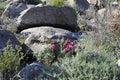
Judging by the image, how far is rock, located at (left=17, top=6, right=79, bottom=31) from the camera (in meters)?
11.3

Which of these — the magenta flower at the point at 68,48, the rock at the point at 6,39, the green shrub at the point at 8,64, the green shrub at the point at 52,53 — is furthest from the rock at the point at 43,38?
the green shrub at the point at 8,64

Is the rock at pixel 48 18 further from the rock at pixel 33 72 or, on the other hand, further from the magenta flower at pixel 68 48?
the rock at pixel 33 72

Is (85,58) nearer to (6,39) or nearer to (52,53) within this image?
(52,53)

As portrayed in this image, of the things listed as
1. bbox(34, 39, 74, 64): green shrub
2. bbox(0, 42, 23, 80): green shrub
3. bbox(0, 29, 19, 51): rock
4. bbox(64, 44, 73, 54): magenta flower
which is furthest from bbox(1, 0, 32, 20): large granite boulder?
bbox(0, 42, 23, 80): green shrub

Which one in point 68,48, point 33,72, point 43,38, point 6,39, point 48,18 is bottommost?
point 48,18

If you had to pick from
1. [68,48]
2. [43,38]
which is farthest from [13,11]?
[68,48]

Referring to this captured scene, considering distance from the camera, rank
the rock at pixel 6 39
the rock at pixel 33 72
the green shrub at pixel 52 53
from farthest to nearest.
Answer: the rock at pixel 6 39, the green shrub at pixel 52 53, the rock at pixel 33 72

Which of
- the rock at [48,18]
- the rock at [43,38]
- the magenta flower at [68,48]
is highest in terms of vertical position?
the magenta flower at [68,48]

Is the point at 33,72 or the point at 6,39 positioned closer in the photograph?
the point at 33,72

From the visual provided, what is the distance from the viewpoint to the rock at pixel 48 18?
11.3 meters

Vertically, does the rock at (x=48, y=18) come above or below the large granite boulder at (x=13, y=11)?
above

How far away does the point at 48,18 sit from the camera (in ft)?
A: 37.7

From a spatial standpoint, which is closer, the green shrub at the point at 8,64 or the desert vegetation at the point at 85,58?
the desert vegetation at the point at 85,58

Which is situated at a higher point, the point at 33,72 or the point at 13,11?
the point at 33,72
